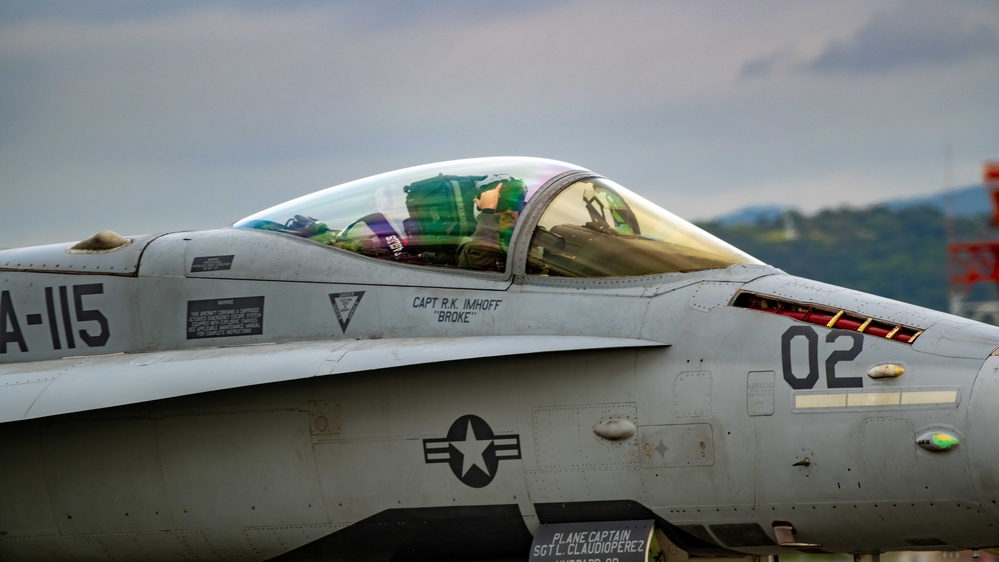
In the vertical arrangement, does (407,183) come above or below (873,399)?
above

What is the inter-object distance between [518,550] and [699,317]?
6.37 feet

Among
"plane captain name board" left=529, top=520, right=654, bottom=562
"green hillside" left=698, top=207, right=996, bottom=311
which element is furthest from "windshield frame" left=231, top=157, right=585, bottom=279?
"green hillside" left=698, top=207, right=996, bottom=311

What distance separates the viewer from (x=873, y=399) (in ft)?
23.6

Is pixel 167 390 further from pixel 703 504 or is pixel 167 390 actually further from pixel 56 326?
pixel 703 504

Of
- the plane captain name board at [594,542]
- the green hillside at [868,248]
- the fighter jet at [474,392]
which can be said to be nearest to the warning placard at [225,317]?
the fighter jet at [474,392]

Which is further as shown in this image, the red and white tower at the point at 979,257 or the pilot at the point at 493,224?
the red and white tower at the point at 979,257

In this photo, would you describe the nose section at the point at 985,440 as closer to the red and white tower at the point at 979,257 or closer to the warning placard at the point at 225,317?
the warning placard at the point at 225,317

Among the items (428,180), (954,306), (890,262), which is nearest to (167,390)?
(428,180)

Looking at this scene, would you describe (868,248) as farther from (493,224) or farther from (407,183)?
(493,224)

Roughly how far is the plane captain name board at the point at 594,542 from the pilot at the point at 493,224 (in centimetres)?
173

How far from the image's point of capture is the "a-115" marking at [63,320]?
364 inches

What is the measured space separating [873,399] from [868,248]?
61353 millimetres

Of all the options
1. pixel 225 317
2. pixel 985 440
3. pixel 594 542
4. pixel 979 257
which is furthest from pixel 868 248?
pixel 985 440

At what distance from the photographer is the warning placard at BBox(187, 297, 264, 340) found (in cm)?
880
